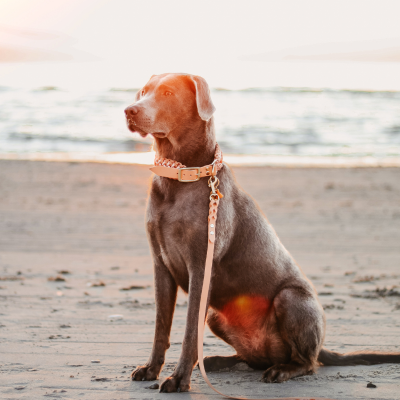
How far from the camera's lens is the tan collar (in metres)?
3.12

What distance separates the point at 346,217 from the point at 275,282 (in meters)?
5.83

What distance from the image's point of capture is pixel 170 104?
3.06 meters

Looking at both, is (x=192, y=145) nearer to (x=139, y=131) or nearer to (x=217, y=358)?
(x=139, y=131)

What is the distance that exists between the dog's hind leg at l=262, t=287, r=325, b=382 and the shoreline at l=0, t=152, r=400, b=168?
983cm

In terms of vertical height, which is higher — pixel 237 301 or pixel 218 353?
pixel 237 301

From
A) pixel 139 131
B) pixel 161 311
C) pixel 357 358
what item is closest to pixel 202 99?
pixel 139 131

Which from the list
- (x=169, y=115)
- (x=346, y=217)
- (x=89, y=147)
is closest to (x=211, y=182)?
(x=169, y=115)

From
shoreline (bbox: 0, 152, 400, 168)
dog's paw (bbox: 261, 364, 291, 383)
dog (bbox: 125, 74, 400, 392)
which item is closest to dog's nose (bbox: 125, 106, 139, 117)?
dog (bbox: 125, 74, 400, 392)

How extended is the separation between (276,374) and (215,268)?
2.41 ft

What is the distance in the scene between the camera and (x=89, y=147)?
17016 millimetres

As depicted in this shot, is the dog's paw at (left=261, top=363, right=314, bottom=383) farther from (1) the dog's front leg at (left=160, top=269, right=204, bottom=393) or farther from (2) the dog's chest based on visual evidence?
(2) the dog's chest

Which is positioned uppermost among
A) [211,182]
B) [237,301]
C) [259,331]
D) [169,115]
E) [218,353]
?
[169,115]

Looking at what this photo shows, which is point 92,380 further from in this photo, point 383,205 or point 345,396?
point 383,205

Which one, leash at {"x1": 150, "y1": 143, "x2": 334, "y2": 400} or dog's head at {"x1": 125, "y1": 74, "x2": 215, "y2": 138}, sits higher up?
dog's head at {"x1": 125, "y1": 74, "x2": 215, "y2": 138}
